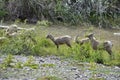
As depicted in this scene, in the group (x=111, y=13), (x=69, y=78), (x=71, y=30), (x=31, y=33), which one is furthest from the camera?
(x=111, y=13)

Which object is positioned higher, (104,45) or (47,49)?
(104,45)

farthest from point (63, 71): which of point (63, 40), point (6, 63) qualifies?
point (63, 40)

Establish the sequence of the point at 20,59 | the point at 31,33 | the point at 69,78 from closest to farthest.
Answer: the point at 69,78, the point at 20,59, the point at 31,33

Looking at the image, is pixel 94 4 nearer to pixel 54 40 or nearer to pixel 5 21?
pixel 5 21

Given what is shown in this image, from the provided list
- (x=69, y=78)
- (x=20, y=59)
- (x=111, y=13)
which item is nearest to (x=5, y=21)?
(x=111, y=13)

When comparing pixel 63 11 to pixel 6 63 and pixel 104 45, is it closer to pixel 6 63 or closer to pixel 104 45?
pixel 104 45

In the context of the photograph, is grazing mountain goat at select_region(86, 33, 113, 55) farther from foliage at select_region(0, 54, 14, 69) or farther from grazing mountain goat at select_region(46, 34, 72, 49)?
foliage at select_region(0, 54, 14, 69)

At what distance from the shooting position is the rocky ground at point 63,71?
964 cm

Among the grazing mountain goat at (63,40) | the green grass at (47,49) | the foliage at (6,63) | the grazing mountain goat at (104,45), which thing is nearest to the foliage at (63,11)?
the green grass at (47,49)

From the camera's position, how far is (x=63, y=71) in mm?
10188

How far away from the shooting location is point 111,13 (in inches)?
659

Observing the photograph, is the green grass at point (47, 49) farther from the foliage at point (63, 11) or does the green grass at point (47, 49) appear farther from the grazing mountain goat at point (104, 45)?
the foliage at point (63, 11)

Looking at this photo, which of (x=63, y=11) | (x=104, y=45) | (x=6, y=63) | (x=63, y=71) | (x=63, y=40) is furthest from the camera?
(x=63, y=11)

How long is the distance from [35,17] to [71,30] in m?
1.64
